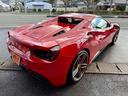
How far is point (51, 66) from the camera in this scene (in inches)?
116

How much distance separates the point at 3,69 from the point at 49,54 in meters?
1.58

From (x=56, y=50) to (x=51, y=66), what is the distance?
252mm

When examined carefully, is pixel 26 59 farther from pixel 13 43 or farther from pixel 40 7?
pixel 40 7

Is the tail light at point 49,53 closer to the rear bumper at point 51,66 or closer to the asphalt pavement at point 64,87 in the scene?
the rear bumper at point 51,66

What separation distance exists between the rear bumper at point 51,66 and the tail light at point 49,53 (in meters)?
0.06

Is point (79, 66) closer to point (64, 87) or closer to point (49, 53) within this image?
point (64, 87)

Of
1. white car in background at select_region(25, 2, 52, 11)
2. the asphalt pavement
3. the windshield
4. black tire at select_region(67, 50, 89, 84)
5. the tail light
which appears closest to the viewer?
the tail light

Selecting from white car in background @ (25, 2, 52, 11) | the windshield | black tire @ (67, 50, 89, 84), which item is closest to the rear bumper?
black tire @ (67, 50, 89, 84)

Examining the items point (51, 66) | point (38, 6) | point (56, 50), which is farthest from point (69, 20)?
point (38, 6)

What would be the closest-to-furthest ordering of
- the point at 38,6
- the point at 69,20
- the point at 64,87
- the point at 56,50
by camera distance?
1. the point at 56,50
2. the point at 64,87
3. the point at 69,20
4. the point at 38,6

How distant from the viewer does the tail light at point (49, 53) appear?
2.95 meters

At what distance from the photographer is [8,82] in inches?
141

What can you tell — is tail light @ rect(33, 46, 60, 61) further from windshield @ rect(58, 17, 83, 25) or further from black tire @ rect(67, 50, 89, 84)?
windshield @ rect(58, 17, 83, 25)

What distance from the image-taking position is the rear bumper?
9.71 feet
